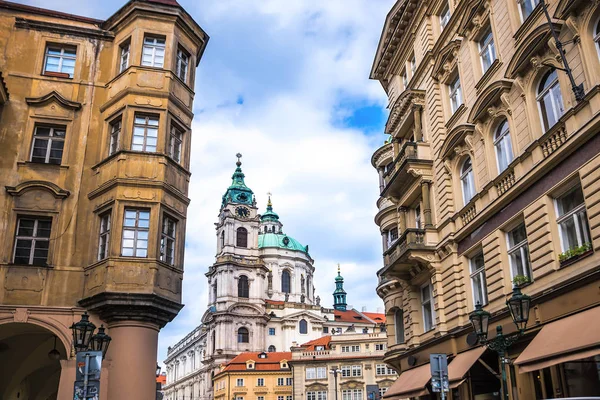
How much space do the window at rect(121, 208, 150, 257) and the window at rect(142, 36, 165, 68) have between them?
543 cm

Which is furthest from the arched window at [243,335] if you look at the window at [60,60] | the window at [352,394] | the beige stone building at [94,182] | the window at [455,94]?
the window at [455,94]

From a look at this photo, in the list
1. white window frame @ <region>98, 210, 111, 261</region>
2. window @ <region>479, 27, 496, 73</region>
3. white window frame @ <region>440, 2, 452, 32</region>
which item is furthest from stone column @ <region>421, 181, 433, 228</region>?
white window frame @ <region>98, 210, 111, 261</region>

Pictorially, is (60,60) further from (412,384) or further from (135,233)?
(412,384)

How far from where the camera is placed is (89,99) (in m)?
21.1

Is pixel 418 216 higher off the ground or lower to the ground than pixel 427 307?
higher

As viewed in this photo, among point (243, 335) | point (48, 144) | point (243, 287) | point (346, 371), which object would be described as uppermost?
point (243, 287)

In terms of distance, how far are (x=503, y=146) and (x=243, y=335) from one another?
86900 millimetres

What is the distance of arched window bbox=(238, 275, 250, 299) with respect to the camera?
335 feet

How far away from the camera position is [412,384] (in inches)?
792

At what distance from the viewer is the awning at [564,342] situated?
11.2 meters

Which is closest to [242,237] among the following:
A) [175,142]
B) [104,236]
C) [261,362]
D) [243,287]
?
[243,287]

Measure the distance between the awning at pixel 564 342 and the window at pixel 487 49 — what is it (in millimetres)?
8362

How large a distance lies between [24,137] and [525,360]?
16.3 m

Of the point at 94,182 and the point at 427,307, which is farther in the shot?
the point at 427,307
